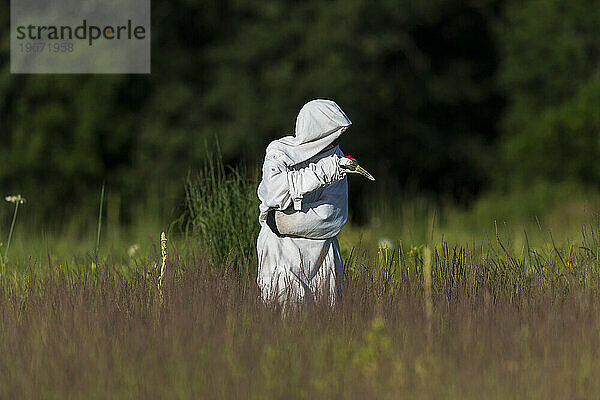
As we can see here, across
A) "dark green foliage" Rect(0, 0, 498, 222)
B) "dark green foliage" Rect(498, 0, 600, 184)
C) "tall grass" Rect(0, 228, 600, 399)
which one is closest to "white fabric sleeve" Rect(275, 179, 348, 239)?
"tall grass" Rect(0, 228, 600, 399)

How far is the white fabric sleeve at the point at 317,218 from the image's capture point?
381cm

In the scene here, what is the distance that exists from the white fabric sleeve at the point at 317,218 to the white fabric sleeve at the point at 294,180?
82 millimetres

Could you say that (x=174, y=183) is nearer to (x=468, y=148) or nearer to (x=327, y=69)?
(x=327, y=69)

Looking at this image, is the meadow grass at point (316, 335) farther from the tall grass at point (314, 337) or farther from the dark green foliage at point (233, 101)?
the dark green foliage at point (233, 101)

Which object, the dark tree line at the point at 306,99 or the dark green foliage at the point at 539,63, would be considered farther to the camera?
the dark green foliage at the point at 539,63

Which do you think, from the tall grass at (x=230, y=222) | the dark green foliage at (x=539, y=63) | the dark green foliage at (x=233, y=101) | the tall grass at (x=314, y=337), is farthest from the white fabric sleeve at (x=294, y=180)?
the dark green foliage at (x=539, y=63)

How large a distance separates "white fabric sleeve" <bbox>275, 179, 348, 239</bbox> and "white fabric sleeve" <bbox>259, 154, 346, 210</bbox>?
8 cm

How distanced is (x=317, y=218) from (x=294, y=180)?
25cm

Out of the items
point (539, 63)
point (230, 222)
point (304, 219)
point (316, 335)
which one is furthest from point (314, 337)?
point (539, 63)

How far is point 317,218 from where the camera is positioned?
382cm

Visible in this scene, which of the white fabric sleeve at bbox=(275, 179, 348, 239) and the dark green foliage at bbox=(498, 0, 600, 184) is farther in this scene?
the dark green foliage at bbox=(498, 0, 600, 184)

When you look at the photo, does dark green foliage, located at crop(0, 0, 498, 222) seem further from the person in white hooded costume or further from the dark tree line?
the person in white hooded costume

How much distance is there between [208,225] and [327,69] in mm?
10075

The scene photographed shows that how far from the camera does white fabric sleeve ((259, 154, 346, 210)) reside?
3.63m
